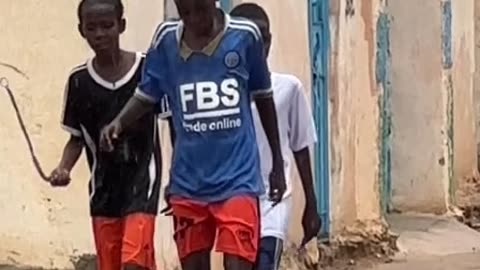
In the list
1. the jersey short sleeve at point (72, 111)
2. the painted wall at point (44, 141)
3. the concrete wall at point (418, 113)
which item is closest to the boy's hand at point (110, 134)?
the jersey short sleeve at point (72, 111)

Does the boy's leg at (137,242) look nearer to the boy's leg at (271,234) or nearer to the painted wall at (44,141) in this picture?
the boy's leg at (271,234)

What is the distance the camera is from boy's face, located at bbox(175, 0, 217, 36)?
5.73 metres

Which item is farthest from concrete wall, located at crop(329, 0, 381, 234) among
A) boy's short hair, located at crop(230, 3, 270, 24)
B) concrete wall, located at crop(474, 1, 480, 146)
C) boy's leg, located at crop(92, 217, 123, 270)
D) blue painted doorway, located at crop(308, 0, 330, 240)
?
concrete wall, located at crop(474, 1, 480, 146)

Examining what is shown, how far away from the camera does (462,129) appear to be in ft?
59.9

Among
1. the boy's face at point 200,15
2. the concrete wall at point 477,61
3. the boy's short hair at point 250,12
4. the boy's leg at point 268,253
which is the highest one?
the boy's face at point 200,15

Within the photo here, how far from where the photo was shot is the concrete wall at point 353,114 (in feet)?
39.0

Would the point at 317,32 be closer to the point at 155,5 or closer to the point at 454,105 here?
the point at 155,5

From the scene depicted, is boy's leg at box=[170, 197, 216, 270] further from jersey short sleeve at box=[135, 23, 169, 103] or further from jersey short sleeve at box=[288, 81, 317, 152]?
jersey short sleeve at box=[288, 81, 317, 152]

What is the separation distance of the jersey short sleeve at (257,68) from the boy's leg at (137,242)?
88 cm

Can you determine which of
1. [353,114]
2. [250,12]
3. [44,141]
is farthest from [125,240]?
[353,114]

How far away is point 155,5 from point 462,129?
1023 centimetres

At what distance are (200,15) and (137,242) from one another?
1130 mm

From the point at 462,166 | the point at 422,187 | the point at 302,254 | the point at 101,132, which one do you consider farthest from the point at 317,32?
the point at 462,166

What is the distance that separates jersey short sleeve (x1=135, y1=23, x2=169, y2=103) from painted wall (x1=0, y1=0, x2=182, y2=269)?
2826 mm
